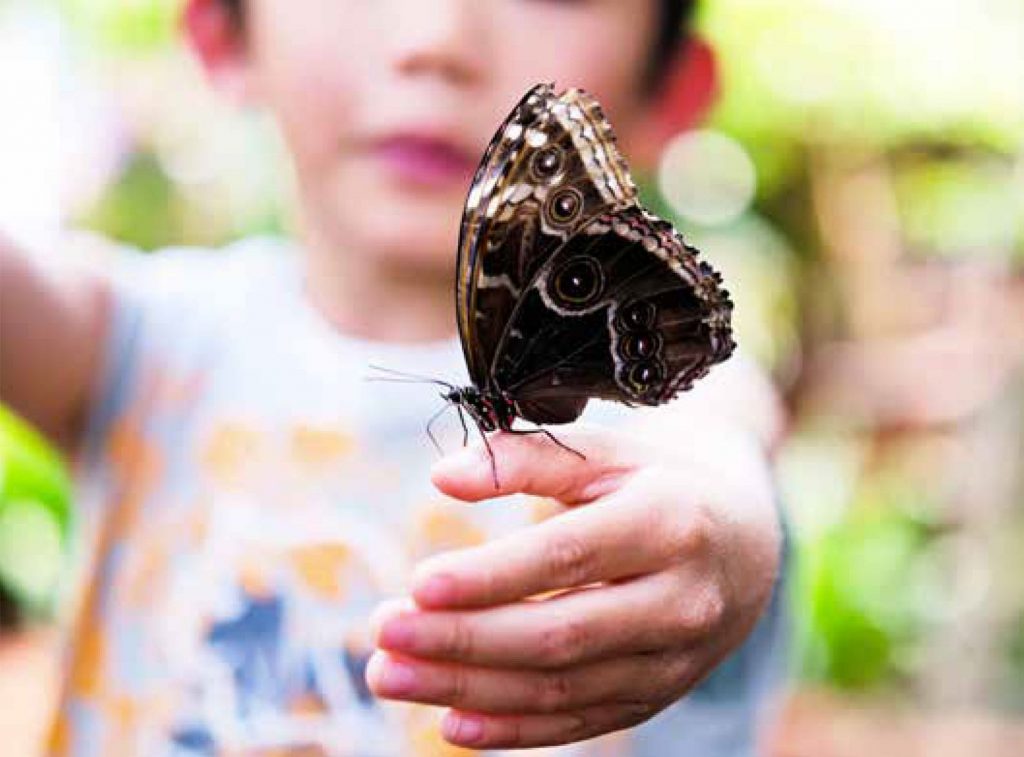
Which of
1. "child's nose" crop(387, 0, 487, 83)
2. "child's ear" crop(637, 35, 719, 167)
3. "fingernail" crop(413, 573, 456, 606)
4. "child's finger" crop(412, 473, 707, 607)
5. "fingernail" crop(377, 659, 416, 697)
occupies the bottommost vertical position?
"fingernail" crop(377, 659, 416, 697)

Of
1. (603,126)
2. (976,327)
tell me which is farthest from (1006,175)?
(603,126)

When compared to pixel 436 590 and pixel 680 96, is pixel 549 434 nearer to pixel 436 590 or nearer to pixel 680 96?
pixel 436 590

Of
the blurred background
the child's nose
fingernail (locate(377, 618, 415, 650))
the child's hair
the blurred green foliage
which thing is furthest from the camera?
the blurred background

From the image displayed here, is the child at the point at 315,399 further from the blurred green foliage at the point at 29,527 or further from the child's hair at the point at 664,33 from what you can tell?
the blurred green foliage at the point at 29,527

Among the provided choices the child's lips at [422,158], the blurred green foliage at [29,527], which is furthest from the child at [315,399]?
the blurred green foliage at [29,527]

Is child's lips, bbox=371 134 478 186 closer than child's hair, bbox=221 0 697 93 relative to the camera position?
Yes

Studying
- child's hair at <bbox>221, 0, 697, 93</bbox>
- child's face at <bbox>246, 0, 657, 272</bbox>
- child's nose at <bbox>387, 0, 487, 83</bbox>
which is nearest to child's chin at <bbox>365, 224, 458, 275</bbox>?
child's face at <bbox>246, 0, 657, 272</bbox>

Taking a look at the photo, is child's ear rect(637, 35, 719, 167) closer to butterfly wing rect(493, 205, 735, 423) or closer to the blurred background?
butterfly wing rect(493, 205, 735, 423)

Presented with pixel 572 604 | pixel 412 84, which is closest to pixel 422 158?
pixel 412 84

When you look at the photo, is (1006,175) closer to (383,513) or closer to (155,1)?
(155,1)
